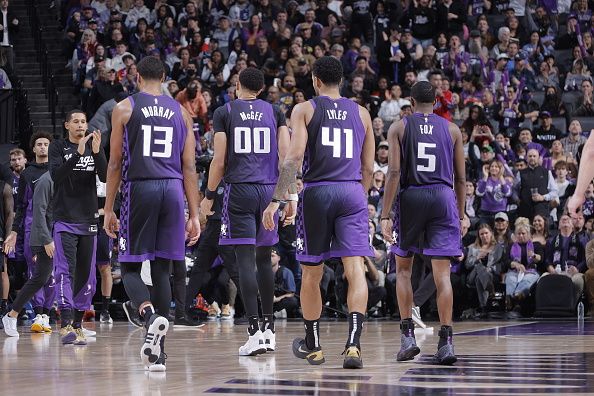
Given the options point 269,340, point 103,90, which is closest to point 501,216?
point 103,90

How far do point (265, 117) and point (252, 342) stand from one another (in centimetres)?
178

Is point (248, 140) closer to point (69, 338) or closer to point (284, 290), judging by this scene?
point (69, 338)

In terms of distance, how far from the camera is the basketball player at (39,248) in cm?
1161

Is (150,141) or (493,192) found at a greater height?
(150,141)

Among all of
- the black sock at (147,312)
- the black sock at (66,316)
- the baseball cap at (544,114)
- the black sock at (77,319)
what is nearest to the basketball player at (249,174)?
the black sock at (147,312)

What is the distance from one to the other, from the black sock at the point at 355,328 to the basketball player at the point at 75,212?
3516 millimetres

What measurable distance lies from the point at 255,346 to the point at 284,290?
736 centimetres

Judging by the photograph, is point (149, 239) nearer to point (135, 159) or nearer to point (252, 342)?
point (135, 159)

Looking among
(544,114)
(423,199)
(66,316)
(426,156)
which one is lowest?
(66,316)

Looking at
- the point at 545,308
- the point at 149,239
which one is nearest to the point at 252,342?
the point at 149,239

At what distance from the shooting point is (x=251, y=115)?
8930 millimetres

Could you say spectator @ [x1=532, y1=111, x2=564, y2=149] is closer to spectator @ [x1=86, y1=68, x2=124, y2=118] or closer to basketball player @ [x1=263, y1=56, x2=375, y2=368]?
spectator @ [x1=86, y1=68, x2=124, y2=118]

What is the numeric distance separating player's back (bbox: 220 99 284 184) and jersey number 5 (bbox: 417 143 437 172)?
129 cm

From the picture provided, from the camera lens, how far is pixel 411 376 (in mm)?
6895
